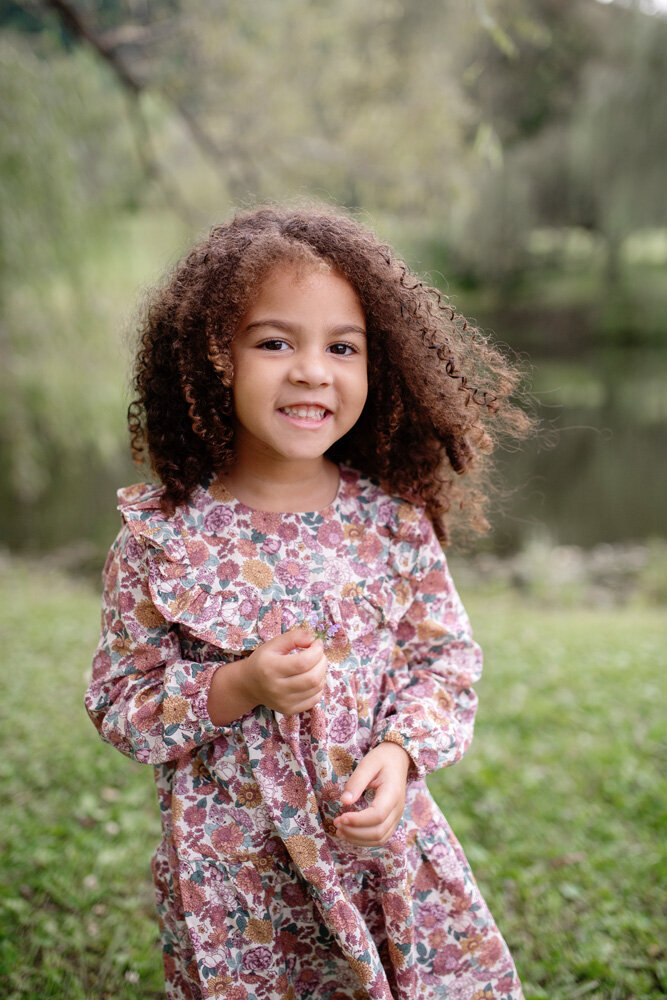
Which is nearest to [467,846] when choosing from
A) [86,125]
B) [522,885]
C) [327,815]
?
[522,885]

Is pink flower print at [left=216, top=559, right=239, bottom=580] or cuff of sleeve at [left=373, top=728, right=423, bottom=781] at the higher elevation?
pink flower print at [left=216, top=559, right=239, bottom=580]

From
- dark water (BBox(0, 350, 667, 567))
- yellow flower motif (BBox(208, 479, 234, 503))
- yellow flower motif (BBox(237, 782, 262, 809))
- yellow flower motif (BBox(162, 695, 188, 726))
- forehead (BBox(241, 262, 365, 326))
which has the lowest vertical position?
dark water (BBox(0, 350, 667, 567))

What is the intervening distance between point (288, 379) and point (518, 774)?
2.18 meters

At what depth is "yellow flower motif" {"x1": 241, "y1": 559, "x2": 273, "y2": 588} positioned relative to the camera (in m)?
1.30

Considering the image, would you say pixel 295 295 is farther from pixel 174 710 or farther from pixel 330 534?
pixel 174 710

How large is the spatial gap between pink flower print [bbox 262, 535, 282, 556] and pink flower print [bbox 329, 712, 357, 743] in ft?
0.89

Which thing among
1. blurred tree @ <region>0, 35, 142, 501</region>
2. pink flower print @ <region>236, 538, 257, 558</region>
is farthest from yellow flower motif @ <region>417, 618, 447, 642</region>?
blurred tree @ <region>0, 35, 142, 501</region>

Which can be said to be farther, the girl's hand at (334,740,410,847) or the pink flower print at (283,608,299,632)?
the pink flower print at (283,608,299,632)

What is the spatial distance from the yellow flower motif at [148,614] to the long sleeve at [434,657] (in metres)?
0.39

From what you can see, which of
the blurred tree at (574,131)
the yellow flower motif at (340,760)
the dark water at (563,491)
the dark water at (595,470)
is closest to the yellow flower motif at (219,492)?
the yellow flower motif at (340,760)

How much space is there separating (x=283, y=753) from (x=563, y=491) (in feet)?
28.0

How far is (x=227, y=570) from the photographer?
1.31 metres

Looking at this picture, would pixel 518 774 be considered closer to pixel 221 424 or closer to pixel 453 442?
pixel 453 442

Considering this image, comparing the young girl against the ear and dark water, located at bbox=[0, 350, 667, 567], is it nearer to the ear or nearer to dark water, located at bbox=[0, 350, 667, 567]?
the ear
